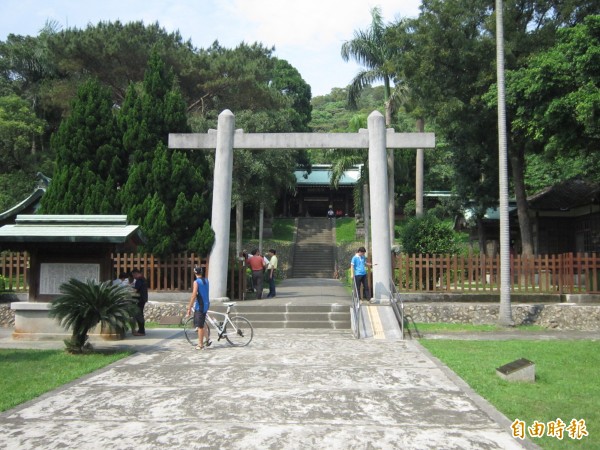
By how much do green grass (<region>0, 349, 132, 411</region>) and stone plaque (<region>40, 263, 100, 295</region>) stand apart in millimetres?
2051

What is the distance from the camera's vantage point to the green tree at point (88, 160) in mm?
20266

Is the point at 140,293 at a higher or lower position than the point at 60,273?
lower

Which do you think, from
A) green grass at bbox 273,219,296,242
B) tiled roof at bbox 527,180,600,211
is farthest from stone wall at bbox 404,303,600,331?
green grass at bbox 273,219,296,242

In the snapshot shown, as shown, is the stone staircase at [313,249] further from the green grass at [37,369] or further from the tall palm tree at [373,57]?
the green grass at [37,369]

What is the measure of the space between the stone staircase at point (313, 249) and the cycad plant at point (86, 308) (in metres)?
27.7

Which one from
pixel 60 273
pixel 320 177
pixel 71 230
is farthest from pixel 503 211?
pixel 320 177

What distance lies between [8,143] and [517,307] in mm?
28280

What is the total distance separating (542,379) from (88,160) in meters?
16.9

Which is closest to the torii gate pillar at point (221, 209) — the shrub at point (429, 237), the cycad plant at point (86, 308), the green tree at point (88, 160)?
the green tree at point (88, 160)

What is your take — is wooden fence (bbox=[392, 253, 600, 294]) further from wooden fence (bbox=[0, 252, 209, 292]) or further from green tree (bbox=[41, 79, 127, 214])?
green tree (bbox=[41, 79, 127, 214])

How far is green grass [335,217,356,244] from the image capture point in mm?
46906

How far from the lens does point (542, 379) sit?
911cm

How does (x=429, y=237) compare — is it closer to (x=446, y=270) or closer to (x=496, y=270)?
(x=446, y=270)

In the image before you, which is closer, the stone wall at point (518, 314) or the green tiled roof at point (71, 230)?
the green tiled roof at point (71, 230)
